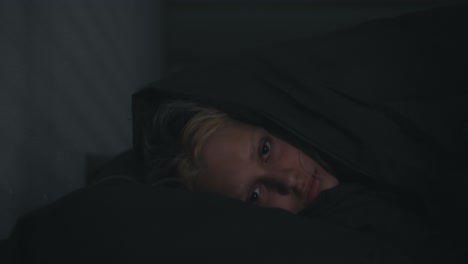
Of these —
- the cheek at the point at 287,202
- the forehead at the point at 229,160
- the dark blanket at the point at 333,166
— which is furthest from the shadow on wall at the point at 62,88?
the cheek at the point at 287,202

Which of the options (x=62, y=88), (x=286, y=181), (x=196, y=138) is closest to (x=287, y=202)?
(x=286, y=181)

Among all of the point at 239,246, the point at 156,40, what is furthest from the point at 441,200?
the point at 156,40

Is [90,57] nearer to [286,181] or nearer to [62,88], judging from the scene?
[62,88]

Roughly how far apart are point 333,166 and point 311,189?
48mm

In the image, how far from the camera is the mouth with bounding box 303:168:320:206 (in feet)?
2.50

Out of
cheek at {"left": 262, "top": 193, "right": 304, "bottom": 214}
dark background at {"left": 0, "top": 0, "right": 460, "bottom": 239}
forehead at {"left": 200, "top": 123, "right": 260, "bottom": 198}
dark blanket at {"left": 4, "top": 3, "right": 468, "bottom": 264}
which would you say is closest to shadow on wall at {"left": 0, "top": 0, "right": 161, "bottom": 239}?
dark background at {"left": 0, "top": 0, "right": 460, "bottom": 239}

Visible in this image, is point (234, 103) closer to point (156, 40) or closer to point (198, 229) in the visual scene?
point (198, 229)

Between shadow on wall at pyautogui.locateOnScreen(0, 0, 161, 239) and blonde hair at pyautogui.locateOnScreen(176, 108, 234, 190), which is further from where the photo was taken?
blonde hair at pyautogui.locateOnScreen(176, 108, 234, 190)

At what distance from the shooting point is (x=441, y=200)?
67cm

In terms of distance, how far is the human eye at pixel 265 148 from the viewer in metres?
0.79

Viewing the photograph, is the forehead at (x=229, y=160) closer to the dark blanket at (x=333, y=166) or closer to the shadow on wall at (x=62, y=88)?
the dark blanket at (x=333, y=166)

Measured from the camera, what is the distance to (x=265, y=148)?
0.79 meters

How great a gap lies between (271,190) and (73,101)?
0.37 m

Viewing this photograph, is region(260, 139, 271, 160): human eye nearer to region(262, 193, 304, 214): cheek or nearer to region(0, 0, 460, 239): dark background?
region(262, 193, 304, 214): cheek
